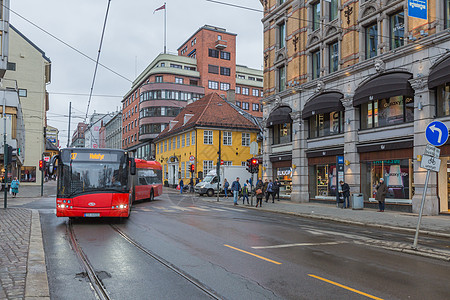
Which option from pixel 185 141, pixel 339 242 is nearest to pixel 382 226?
pixel 339 242

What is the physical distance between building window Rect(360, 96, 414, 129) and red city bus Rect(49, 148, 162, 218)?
46.0 feet

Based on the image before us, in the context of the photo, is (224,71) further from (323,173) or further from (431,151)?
(431,151)

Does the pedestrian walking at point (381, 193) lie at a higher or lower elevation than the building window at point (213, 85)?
lower

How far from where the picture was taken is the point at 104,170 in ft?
47.0

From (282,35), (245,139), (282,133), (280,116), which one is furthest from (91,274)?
(245,139)

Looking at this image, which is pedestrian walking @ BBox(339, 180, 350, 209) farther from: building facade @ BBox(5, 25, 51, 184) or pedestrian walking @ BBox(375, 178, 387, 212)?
building facade @ BBox(5, 25, 51, 184)

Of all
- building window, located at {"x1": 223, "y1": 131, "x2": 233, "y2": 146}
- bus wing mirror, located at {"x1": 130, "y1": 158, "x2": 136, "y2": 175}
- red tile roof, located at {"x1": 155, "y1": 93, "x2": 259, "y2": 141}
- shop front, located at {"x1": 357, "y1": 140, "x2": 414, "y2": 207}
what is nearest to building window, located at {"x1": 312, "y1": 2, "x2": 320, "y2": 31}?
shop front, located at {"x1": 357, "y1": 140, "x2": 414, "y2": 207}

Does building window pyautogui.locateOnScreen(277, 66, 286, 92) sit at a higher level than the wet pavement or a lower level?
higher

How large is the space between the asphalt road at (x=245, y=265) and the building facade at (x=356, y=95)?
28.1 ft

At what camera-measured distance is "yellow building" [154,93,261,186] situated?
159ft

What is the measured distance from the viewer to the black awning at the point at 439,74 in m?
17.6

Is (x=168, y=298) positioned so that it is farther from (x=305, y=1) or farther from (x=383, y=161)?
(x=305, y=1)

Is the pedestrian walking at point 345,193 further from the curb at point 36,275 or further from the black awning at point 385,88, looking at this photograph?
the curb at point 36,275

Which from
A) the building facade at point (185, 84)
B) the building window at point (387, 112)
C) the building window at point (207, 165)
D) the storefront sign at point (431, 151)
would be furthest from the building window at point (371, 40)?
the building facade at point (185, 84)
